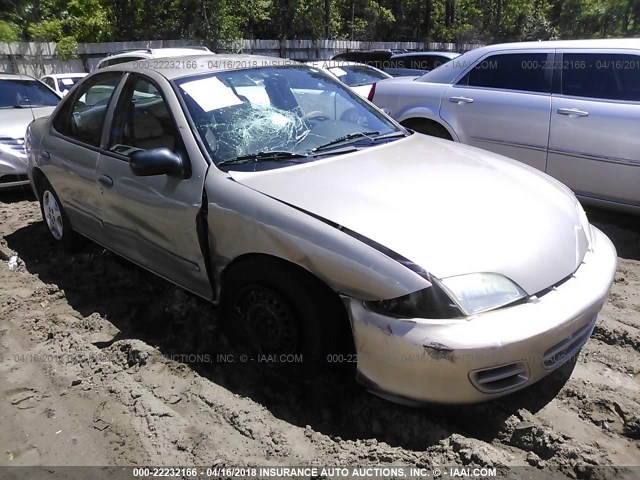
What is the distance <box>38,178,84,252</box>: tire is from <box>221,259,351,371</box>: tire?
2146mm

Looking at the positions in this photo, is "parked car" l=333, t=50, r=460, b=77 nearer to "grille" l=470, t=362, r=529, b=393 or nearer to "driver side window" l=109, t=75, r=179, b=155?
"driver side window" l=109, t=75, r=179, b=155

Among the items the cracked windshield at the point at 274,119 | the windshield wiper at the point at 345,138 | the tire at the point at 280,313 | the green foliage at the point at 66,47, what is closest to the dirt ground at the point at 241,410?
the tire at the point at 280,313

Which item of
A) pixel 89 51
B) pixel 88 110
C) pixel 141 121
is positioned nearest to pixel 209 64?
pixel 141 121

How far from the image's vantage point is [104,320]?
11.8 ft

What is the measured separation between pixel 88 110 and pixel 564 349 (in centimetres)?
360

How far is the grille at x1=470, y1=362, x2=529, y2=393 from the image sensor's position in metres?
2.32

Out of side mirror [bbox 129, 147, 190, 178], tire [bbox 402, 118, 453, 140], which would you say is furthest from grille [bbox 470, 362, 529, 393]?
tire [bbox 402, 118, 453, 140]

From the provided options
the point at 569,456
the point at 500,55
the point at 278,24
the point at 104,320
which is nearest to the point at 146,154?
the point at 104,320

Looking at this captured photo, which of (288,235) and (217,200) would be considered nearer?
(288,235)

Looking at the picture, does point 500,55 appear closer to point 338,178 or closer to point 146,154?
point 338,178

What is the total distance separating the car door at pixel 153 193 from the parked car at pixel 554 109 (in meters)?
3.26

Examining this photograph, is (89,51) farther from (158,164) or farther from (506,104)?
(158,164)

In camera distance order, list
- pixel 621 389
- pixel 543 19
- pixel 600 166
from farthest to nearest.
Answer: pixel 543 19
pixel 600 166
pixel 621 389

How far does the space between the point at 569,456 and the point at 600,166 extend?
324 centimetres
